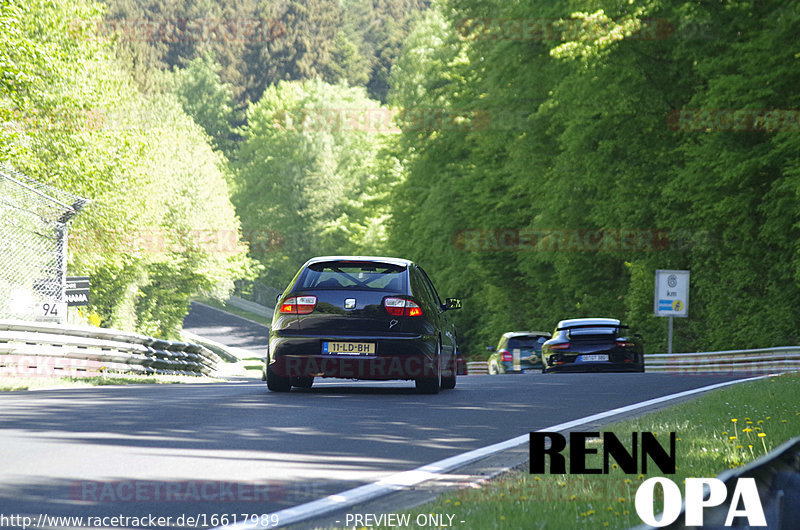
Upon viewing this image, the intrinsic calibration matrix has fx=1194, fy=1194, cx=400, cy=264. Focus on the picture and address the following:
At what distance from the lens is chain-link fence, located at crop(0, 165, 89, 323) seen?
69.0ft

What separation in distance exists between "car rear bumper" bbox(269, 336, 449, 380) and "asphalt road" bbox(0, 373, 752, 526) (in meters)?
0.30

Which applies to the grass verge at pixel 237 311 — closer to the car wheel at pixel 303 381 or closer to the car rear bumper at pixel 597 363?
the car rear bumper at pixel 597 363

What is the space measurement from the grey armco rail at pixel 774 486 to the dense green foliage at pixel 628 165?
83.3 ft

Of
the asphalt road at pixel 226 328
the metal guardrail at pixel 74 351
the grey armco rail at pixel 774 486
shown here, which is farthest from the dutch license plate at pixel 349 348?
the asphalt road at pixel 226 328

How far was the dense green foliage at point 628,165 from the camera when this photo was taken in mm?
32000

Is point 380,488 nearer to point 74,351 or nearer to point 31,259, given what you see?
point 74,351

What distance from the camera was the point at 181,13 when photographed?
398 ft

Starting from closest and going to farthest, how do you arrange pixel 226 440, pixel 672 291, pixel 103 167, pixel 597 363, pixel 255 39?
pixel 226 440 < pixel 597 363 < pixel 672 291 < pixel 103 167 < pixel 255 39

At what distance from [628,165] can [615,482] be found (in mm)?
31365

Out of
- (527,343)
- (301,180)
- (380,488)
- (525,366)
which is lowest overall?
(525,366)

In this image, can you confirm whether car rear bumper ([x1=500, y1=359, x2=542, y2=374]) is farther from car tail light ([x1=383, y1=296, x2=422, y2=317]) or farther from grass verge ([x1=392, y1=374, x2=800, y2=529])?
grass verge ([x1=392, y1=374, x2=800, y2=529])

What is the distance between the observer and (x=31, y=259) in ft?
73.4

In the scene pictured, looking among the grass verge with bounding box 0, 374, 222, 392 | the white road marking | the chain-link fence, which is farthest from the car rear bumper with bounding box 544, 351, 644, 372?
the white road marking

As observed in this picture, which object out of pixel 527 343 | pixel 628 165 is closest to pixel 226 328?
pixel 628 165
